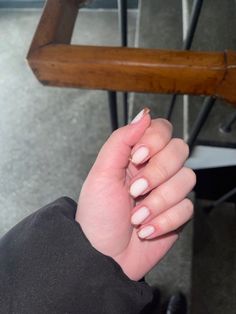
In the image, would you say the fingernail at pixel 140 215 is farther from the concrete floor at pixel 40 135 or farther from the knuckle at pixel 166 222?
the concrete floor at pixel 40 135

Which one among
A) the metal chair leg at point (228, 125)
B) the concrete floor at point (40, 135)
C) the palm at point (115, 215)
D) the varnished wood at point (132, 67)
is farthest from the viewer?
the concrete floor at point (40, 135)

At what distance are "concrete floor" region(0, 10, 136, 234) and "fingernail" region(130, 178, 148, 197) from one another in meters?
0.98

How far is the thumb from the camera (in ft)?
1.78

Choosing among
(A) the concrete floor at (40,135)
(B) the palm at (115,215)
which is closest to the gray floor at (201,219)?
(A) the concrete floor at (40,135)

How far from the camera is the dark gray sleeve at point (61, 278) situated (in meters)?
0.52

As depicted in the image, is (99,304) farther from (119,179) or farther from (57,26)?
(57,26)

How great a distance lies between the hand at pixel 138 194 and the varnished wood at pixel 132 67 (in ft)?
0.23

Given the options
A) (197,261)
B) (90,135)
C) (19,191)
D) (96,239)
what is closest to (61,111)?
(90,135)

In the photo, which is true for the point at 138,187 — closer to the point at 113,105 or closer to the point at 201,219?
the point at 113,105

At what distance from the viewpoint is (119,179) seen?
64 centimetres

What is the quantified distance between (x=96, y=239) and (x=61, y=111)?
114 cm

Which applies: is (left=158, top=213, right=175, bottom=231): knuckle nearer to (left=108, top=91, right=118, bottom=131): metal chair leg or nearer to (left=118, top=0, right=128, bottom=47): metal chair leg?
(left=108, top=91, right=118, bottom=131): metal chair leg

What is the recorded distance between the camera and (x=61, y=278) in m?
0.54

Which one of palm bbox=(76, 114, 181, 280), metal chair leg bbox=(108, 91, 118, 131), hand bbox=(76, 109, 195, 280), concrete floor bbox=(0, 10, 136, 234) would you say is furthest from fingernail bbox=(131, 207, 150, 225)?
concrete floor bbox=(0, 10, 136, 234)
